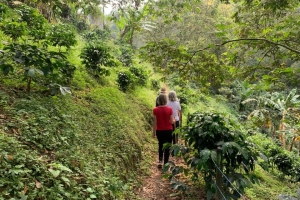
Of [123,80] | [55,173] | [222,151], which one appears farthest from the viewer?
[123,80]

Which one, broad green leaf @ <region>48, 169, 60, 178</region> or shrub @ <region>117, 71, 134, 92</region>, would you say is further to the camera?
shrub @ <region>117, 71, 134, 92</region>

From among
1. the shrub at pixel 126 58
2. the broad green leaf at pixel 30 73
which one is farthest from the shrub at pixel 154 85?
the broad green leaf at pixel 30 73

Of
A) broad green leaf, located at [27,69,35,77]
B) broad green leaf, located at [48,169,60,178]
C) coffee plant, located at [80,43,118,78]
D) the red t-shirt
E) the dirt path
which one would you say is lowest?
the dirt path

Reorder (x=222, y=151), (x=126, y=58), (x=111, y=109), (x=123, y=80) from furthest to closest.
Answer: (x=126, y=58)
(x=123, y=80)
(x=111, y=109)
(x=222, y=151)

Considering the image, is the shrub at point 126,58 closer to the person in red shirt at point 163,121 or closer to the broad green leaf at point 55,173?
the person in red shirt at point 163,121

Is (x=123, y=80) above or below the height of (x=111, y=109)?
above

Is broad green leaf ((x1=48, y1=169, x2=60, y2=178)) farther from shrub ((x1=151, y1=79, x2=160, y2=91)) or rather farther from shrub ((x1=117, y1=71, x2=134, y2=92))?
shrub ((x1=151, y1=79, x2=160, y2=91))

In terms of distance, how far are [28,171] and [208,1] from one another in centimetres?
2202

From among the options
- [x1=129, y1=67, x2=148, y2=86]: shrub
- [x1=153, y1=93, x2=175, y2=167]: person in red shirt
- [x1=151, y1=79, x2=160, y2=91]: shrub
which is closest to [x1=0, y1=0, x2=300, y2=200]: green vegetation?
[x1=153, y1=93, x2=175, y2=167]: person in red shirt

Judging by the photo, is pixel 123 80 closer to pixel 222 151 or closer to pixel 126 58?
pixel 126 58

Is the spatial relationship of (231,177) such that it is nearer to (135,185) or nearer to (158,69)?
(135,185)

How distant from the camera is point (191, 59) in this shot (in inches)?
173

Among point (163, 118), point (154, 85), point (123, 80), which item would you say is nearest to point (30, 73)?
point (163, 118)

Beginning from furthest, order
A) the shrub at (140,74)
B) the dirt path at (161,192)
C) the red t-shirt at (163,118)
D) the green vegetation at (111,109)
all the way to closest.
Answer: the shrub at (140,74) < the red t-shirt at (163,118) < the dirt path at (161,192) < the green vegetation at (111,109)
